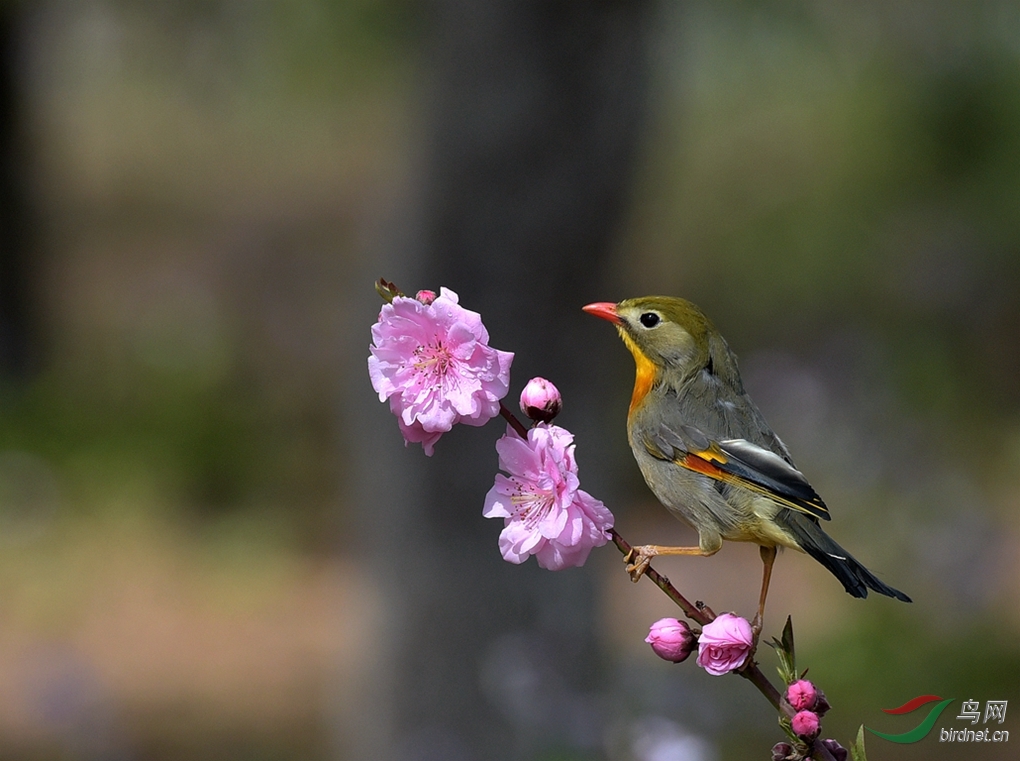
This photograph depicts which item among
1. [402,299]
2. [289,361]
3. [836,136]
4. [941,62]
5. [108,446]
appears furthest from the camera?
[836,136]

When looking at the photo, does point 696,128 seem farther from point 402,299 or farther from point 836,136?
point 402,299

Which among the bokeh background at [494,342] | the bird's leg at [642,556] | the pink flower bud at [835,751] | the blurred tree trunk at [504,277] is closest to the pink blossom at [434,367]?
the bird's leg at [642,556]

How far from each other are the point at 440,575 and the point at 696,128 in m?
14.1

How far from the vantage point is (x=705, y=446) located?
64.8 inches

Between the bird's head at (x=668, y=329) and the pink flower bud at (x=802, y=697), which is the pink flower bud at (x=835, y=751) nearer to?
the pink flower bud at (x=802, y=697)

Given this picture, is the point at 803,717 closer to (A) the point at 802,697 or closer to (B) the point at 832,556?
(A) the point at 802,697

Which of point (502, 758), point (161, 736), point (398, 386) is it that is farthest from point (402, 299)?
point (161, 736)

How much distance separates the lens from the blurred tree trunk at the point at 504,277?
5266 mm

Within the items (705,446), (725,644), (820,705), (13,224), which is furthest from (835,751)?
(13,224)

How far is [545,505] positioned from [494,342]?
3.55 metres

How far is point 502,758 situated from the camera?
5.64 meters

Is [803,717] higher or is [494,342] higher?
[803,717]

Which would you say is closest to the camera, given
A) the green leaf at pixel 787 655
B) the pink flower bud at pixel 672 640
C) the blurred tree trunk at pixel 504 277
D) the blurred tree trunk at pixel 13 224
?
the green leaf at pixel 787 655

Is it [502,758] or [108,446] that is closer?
[502,758]
